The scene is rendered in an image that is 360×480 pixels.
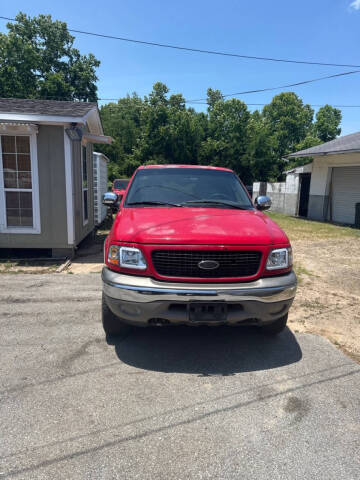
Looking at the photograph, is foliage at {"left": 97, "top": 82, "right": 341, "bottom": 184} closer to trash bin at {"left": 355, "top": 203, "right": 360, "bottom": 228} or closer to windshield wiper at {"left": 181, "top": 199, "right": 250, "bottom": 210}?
trash bin at {"left": 355, "top": 203, "right": 360, "bottom": 228}

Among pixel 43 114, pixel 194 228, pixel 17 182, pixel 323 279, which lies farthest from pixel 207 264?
pixel 17 182

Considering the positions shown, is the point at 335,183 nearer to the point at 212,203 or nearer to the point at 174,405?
the point at 212,203

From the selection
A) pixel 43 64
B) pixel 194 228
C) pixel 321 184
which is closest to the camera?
pixel 194 228

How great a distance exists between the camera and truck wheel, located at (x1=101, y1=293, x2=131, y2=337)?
3460mm

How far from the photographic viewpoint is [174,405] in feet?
8.61

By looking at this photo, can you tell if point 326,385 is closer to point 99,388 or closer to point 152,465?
point 152,465

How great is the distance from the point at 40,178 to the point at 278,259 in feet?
18.6

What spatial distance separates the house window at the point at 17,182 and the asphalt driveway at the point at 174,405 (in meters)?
3.87

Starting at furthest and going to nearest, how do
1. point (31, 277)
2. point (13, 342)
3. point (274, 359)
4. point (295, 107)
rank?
point (295, 107), point (31, 277), point (13, 342), point (274, 359)

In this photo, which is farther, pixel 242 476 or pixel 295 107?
pixel 295 107

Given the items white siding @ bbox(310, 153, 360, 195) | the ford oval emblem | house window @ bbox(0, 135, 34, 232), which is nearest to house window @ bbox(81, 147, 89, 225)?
house window @ bbox(0, 135, 34, 232)

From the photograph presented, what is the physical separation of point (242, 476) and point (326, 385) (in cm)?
135

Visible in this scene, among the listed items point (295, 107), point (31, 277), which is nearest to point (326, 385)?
point (31, 277)

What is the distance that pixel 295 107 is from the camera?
47094mm
